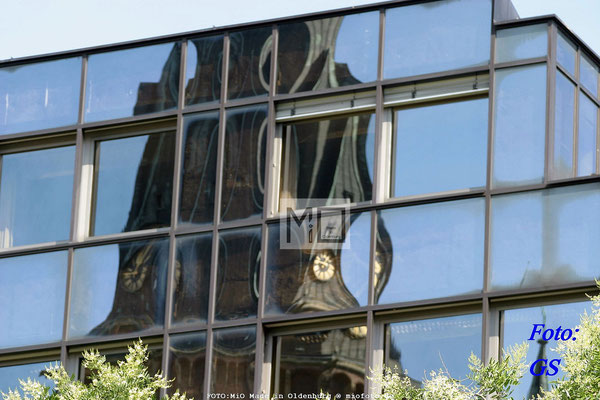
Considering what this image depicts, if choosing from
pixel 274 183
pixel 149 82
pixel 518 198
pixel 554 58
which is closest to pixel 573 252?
pixel 518 198

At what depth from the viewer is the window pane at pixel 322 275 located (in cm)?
2612

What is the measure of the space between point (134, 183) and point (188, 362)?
3255 millimetres

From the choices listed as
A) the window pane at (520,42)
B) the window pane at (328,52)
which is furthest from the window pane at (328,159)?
the window pane at (520,42)

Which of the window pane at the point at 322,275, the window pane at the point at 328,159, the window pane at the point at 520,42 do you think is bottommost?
the window pane at the point at 322,275

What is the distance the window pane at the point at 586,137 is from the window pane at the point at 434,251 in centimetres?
196

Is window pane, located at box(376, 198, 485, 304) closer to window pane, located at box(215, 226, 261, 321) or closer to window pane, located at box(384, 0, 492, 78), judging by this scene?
window pane, located at box(215, 226, 261, 321)

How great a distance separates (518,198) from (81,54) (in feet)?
26.0

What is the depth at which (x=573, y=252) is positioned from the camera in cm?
2483

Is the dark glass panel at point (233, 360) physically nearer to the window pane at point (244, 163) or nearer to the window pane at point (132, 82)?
the window pane at point (244, 163)

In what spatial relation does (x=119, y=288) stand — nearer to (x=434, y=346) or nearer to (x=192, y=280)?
(x=192, y=280)

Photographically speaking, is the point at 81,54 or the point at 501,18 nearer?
the point at 501,18

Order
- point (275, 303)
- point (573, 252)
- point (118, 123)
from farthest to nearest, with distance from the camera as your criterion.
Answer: point (118, 123) → point (275, 303) → point (573, 252)

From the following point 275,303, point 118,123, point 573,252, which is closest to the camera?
point 573,252

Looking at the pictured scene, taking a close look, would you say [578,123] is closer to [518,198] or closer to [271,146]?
[518,198]
